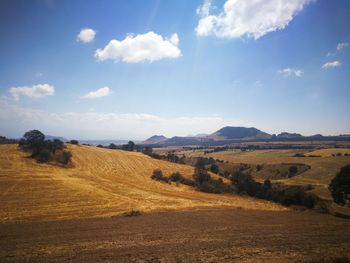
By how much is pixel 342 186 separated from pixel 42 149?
59.0 m

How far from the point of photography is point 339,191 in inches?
1727

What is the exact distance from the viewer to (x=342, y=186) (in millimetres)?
43500

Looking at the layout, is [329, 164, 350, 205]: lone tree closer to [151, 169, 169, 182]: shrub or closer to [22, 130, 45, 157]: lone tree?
[151, 169, 169, 182]: shrub

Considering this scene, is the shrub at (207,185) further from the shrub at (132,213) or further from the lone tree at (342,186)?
the shrub at (132,213)

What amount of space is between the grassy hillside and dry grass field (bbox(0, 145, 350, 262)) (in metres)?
0.12

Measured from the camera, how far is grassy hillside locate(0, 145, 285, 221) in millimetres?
32469

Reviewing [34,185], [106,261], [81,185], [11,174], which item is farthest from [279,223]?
[11,174]

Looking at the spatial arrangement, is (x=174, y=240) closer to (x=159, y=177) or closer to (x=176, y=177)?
(x=159, y=177)

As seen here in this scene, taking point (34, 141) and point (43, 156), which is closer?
point (43, 156)

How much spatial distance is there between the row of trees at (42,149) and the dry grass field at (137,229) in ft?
56.2

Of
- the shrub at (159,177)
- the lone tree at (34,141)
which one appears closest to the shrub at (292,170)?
the shrub at (159,177)

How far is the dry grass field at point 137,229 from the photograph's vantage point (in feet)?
56.7

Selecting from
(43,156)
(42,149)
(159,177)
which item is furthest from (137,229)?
(42,149)

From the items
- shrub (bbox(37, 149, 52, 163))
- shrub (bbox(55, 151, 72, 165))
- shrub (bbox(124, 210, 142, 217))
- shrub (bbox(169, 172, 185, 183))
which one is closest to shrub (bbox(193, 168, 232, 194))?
shrub (bbox(169, 172, 185, 183))
